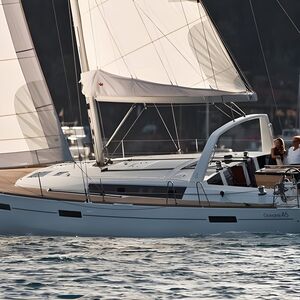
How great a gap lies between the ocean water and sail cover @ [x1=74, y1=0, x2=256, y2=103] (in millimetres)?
2532

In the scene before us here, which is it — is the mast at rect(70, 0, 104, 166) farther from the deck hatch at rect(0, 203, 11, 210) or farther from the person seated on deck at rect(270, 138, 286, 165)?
the person seated on deck at rect(270, 138, 286, 165)

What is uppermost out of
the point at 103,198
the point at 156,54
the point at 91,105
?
the point at 156,54

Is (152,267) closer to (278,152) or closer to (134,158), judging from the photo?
(278,152)

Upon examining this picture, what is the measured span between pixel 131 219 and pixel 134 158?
2418mm

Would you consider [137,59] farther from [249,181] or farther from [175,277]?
[175,277]

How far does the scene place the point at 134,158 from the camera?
20156 mm

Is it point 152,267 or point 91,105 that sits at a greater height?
point 91,105

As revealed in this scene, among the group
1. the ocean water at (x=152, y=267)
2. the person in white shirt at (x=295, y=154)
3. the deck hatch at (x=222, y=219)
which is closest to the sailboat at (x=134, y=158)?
the deck hatch at (x=222, y=219)

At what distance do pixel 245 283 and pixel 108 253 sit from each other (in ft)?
8.30

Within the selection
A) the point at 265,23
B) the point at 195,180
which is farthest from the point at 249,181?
the point at 265,23

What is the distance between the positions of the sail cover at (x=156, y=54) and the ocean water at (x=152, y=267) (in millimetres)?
2532

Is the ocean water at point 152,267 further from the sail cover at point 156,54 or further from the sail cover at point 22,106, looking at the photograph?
the sail cover at point 156,54

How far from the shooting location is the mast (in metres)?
19.3

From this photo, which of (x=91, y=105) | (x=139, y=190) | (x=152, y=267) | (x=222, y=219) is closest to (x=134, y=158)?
(x=91, y=105)
